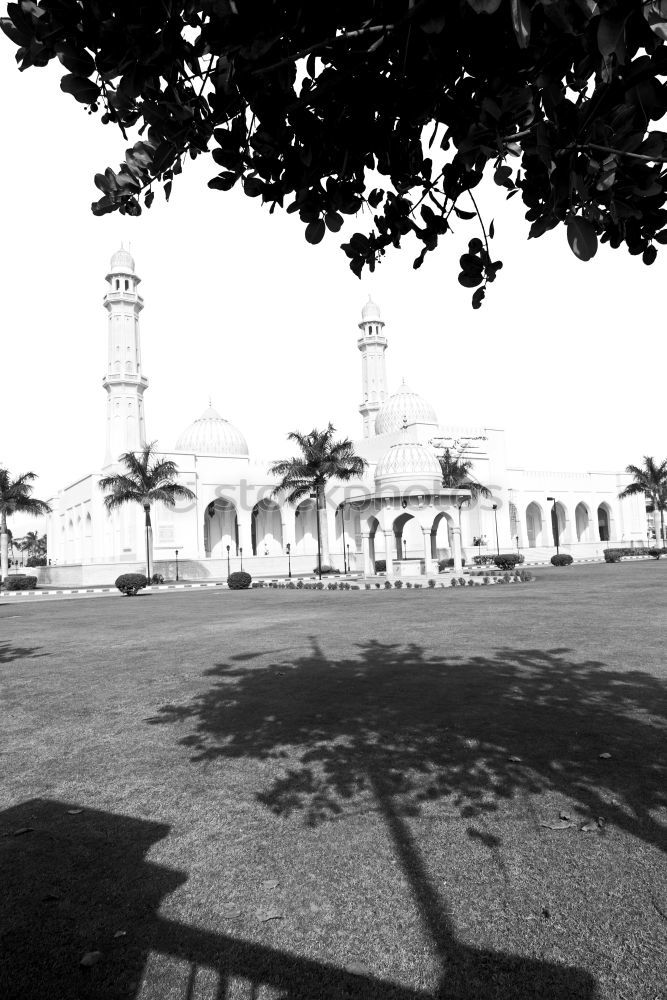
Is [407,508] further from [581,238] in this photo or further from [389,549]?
[581,238]

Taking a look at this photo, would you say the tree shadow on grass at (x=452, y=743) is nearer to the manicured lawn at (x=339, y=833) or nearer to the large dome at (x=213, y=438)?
the manicured lawn at (x=339, y=833)

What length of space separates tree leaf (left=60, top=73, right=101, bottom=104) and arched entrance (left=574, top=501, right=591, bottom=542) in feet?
229

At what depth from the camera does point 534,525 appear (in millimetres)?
67688

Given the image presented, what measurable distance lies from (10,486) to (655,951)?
A: 47.6 metres

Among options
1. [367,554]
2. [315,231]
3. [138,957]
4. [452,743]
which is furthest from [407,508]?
[138,957]

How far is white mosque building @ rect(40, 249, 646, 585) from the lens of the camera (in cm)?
4669

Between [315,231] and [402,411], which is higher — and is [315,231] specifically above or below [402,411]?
below

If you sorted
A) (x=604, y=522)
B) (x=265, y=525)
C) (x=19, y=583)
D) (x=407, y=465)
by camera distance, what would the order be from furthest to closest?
(x=604, y=522) → (x=265, y=525) → (x=19, y=583) → (x=407, y=465)

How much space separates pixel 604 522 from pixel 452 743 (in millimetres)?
→ 70273

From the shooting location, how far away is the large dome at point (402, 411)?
6034 cm

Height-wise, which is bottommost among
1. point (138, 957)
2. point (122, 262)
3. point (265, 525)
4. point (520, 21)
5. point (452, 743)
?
point (138, 957)

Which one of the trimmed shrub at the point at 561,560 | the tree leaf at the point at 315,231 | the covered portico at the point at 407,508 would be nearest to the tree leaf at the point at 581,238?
the tree leaf at the point at 315,231

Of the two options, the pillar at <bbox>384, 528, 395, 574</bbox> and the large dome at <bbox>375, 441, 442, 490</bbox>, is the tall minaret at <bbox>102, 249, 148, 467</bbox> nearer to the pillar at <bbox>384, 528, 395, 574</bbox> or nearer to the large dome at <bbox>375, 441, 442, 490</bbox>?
the large dome at <bbox>375, 441, 442, 490</bbox>

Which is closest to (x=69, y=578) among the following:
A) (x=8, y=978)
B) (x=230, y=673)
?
(x=230, y=673)
